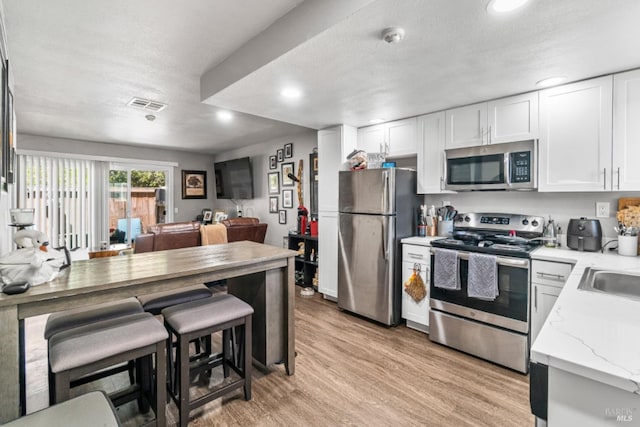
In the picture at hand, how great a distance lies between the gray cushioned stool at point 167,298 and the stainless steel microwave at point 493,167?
2.46 metres

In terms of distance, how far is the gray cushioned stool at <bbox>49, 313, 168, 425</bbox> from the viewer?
4.31 ft

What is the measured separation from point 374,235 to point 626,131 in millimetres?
2050

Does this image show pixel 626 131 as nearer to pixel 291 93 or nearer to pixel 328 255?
pixel 291 93

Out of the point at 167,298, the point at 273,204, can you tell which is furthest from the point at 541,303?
the point at 273,204

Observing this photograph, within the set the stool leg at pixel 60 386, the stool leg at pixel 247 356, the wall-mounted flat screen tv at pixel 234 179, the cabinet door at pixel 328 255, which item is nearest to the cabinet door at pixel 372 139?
the cabinet door at pixel 328 255

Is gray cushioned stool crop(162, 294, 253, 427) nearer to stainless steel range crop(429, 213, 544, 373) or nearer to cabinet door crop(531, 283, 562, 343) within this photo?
stainless steel range crop(429, 213, 544, 373)

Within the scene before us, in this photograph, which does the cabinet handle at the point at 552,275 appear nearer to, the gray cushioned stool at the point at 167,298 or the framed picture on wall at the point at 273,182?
the gray cushioned stool at the point at 167,298

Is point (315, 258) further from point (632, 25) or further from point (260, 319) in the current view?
point (632, 25)

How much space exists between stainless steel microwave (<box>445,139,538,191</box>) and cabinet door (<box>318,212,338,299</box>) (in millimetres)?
1443

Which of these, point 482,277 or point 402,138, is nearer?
point 482,277

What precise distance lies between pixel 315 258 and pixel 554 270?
2.81m

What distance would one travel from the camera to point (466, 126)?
9.50 feet

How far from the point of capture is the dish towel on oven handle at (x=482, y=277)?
2.38 meters

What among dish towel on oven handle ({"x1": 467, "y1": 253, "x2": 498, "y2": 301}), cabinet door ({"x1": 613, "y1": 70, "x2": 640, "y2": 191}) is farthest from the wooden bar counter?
cabinet door ({"x1": 613, "y1": 70, "x2": 640, "y2": 191})
